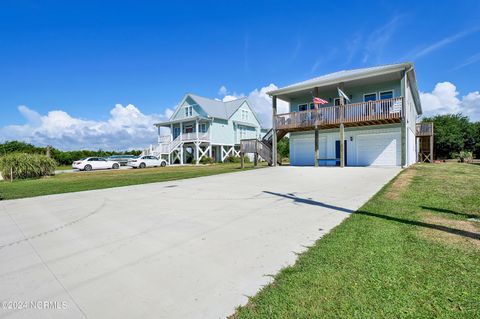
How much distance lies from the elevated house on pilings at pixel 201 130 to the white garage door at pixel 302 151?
44.5 feet

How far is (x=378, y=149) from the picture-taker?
56.2ft

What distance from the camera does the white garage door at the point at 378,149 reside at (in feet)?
54.2

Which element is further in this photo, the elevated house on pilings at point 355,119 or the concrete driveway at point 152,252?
the elevated house on pilings at point 355,119

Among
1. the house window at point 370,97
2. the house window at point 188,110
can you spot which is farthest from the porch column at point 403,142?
the house window at point 188,110

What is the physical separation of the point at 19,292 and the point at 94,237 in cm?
170

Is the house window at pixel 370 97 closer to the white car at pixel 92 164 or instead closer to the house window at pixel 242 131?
the house window at pixel 242 131

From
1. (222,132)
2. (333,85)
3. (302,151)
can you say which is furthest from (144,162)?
(333,85)

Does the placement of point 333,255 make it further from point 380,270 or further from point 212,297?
point 212,297

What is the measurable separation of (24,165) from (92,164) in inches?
372

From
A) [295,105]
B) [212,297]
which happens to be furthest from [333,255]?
[295,105]

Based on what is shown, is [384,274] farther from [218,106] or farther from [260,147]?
[218,106]

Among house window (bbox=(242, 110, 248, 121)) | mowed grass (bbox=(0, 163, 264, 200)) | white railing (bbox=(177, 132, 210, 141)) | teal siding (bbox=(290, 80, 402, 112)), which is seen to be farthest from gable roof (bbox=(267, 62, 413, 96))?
house window (bbox=(242, 110, 248, 121))

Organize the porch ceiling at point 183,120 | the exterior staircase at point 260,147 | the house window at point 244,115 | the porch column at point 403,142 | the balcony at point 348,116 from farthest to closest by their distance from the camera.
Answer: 1. the house window at point 244,115
2. the porch ceiling at point 183,120
3. the exterior staircase at point 260,147
4. the balcony at point 348,116
5. the porch column at point 403,142

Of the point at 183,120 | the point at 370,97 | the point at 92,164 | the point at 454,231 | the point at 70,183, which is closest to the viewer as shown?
the point at 454,231
